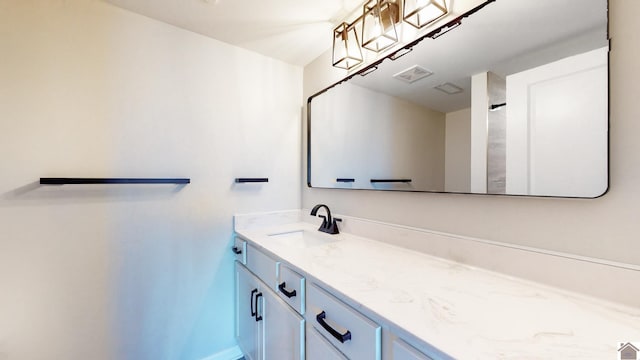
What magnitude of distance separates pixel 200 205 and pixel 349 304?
120cm

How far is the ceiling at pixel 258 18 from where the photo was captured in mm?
1310

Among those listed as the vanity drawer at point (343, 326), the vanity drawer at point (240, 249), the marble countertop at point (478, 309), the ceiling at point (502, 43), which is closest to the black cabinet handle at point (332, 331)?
the vanity drawer at point (343, 326)

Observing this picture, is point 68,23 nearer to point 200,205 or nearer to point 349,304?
point 200,205

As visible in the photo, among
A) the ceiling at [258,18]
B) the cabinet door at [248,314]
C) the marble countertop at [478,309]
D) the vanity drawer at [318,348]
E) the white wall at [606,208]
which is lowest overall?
the cabinet door at [248,314]

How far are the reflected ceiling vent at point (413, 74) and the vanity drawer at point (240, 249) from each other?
1.30 metres

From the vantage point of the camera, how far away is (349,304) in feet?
2.45

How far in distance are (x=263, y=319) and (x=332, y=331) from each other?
0.66 metres

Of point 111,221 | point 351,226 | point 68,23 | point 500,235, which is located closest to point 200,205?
point 111,221

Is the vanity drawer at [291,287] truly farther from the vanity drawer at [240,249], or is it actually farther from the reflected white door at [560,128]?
the reflected white door at [560,128]

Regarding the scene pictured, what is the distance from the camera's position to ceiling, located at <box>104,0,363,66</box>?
4.30 ft

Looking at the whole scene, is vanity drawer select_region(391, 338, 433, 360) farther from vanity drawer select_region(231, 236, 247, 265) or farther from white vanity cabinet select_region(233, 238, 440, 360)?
vanity drawer select_region(231, 236, 247, 265)

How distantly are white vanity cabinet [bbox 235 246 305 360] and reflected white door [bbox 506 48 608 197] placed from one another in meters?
0.98

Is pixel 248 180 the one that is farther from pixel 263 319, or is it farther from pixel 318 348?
pixel 318 348

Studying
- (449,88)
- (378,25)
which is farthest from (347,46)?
(449,88)
